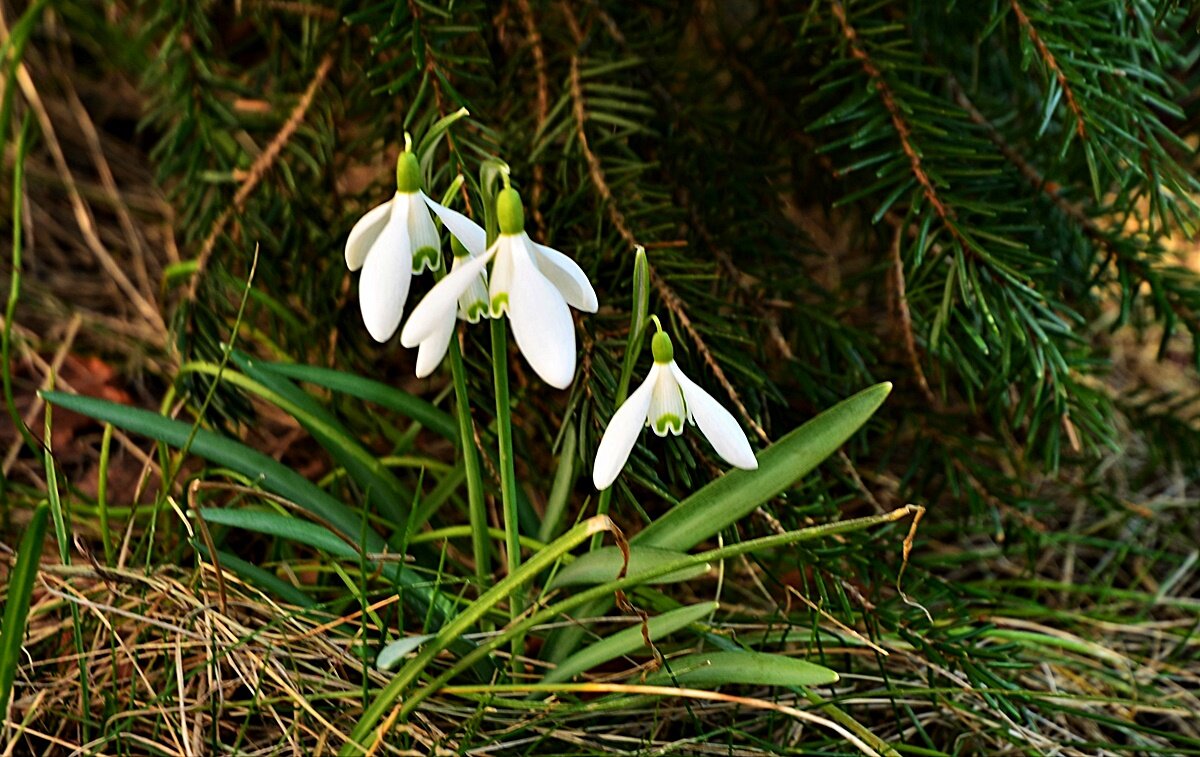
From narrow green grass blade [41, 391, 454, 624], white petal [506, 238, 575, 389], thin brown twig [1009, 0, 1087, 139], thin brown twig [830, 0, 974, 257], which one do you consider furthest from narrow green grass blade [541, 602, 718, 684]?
thin brown twig [1009, 0, 1087, 139]

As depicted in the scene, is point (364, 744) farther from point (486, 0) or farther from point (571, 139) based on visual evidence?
point (486, 0)

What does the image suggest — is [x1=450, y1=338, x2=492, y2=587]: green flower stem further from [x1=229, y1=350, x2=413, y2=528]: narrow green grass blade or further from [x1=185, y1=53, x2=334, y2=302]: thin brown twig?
[x1=185, y1=53, x2=334, y2=302]: thin brown twig

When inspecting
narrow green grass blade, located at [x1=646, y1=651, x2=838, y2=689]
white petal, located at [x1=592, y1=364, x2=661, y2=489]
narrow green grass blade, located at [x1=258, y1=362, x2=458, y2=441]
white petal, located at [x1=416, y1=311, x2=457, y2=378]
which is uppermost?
white petal, located at [x1=416, y1=311, x2=457, y2=378]

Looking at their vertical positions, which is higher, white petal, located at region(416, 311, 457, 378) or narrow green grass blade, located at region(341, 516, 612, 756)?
white petal, located at region(416, 311, 457, 378)

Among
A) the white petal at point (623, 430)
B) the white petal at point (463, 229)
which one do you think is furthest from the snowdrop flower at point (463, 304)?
the white petal at point (623, 430)

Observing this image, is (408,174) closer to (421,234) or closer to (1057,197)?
(421,234)

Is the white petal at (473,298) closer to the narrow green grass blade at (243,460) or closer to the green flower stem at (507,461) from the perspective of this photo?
the green flower stem at (507,461)

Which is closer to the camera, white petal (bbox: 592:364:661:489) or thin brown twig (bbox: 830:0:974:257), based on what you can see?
white petal (bbox: 592:364:661:489)
